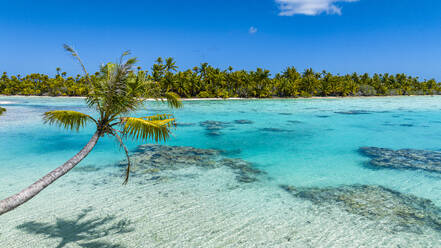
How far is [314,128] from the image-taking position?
2277 centimetres

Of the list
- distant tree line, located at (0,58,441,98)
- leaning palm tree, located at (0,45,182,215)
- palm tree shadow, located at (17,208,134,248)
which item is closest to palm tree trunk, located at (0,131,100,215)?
leaning palm tree, located at (0,45,182,215)

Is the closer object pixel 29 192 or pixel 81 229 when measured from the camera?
pixel 29 192

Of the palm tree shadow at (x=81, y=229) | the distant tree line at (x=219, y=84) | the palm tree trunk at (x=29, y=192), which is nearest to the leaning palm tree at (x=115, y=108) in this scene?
the palm tree trunk at (x=29, y=192)

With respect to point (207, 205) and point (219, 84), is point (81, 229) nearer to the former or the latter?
point (207, 205)

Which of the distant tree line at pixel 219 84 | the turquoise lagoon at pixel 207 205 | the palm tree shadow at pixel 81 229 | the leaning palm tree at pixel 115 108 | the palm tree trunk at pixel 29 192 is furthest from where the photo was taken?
the distant tree line at pixel 219 84

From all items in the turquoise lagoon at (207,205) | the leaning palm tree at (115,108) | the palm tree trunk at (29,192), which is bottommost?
the turquoise lagoon at (207,205)

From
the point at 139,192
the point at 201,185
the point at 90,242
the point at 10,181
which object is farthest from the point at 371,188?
the point at 10,181

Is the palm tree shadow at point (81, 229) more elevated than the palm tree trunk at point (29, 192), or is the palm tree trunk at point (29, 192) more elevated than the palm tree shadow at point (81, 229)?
the palm tree trunk at point (29, 192)

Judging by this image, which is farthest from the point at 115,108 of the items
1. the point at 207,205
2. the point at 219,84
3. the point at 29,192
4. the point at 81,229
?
the point at 219,84

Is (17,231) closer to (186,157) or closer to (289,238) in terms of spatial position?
(289,238)

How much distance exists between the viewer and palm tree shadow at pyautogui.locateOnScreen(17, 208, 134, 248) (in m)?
5.79

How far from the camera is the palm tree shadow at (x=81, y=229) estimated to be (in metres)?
5.79

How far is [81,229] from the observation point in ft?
20.7

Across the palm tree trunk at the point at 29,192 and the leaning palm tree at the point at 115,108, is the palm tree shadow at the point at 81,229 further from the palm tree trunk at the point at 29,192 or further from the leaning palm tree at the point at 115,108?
the palm tree trunk at the point at 29,192
